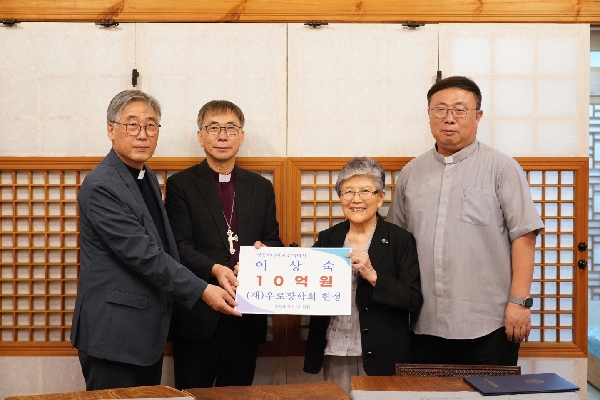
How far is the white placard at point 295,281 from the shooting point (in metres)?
2.24

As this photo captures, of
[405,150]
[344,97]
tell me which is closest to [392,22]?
[344,97]

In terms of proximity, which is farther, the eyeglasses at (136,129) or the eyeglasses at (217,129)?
the eyeglasses at (217,129)

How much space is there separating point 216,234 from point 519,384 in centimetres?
147

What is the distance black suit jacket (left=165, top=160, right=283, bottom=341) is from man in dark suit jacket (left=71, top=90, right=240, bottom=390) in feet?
0.81

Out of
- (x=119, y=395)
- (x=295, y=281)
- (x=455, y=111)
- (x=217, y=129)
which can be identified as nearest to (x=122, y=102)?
(x=217, y=129)

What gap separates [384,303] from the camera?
7.48 feet

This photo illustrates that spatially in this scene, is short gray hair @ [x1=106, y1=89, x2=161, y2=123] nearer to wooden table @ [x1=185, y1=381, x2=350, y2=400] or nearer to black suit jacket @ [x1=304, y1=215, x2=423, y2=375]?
black suit jacket @ [x1=304, y1=215, x2=423, y2=375]

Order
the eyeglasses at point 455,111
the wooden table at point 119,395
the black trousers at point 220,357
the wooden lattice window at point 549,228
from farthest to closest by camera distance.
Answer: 1. the wooden lattice window at point 549,228
2. the black trousers at point 220,357
3. the eyeglasses at point 455,111
4. the wooden table at point 119,395

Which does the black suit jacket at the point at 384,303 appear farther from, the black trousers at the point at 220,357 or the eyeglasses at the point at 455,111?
the eyeglasses at the point at 455,111

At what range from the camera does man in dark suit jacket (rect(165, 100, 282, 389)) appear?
101 inches

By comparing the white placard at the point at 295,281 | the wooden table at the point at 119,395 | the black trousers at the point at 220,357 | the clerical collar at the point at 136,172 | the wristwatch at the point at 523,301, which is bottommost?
the black trousers at the point at 220,357

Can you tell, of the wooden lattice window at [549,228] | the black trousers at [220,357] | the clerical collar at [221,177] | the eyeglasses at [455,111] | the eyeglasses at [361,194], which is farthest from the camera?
the wooden lattice window at [549,228]

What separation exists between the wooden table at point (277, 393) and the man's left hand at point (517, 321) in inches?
40.8

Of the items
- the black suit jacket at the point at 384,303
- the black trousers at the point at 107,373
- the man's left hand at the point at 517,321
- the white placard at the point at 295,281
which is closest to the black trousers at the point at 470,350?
the man's left hand at the point at 517,321
